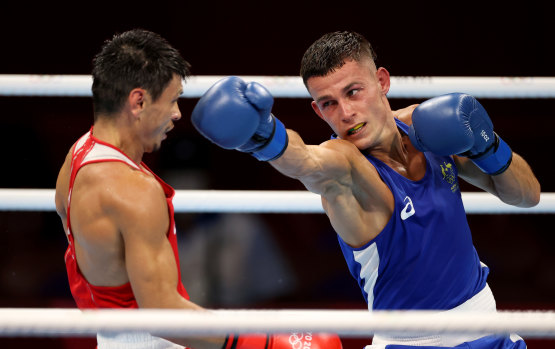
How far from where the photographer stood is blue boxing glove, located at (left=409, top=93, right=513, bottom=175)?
70.2 inches

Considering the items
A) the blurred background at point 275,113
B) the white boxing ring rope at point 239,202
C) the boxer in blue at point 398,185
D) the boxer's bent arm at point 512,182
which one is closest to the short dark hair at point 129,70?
the boxer in blue at point 398,185

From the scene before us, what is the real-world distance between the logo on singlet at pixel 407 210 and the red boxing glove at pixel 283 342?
0.41 metres

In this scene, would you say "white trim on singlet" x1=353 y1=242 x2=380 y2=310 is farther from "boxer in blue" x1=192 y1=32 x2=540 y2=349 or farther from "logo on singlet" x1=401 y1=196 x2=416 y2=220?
"logo on singlet" x1=401 y1=196 x2=416 y2=220

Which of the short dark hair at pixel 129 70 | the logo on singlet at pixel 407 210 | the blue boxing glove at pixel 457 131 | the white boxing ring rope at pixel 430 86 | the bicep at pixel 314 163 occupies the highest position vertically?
the white boxing ring rope at pixel 430 86

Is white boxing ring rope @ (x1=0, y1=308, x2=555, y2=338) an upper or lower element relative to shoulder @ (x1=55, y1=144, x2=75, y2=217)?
lower

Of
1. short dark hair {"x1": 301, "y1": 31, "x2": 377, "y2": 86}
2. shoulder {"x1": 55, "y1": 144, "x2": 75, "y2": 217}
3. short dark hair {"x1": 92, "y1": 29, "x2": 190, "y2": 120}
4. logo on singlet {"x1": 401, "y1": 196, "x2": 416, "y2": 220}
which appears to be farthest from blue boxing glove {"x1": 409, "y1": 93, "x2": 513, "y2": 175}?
shoulder {"x1": 55, "y1": 144, "x2": 75, "y2": 217}

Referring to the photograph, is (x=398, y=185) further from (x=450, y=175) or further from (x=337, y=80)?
(x=337, y=80)

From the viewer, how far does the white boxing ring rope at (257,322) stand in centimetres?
102

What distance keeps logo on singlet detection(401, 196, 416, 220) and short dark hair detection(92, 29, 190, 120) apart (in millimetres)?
770

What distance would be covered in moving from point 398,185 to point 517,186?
0.42 m

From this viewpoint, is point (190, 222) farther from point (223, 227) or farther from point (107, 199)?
point (107, 199)

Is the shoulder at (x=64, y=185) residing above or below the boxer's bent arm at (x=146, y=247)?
above

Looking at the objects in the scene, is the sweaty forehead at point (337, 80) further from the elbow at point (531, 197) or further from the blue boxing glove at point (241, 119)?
the elbow at point (531, 197)

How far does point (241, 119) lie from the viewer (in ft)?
4.96
